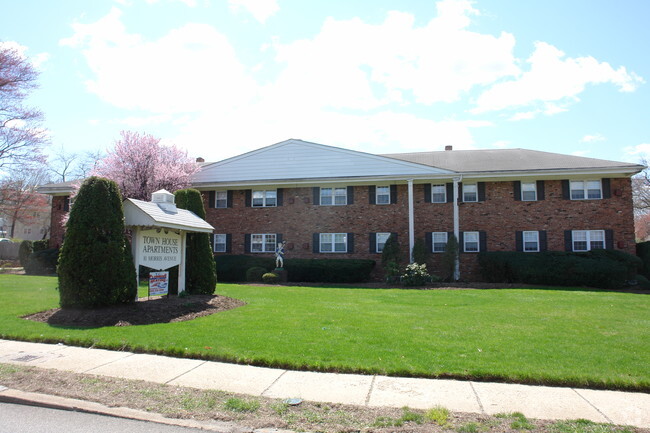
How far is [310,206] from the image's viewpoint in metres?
23.3

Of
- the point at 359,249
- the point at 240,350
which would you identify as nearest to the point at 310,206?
the point at 359,249

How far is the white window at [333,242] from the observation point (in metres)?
22.6

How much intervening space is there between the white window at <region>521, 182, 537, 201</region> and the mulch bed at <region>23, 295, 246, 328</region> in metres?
16.0

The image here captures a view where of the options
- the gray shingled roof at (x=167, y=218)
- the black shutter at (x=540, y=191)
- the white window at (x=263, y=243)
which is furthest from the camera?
the white window at (x=263, y=243)

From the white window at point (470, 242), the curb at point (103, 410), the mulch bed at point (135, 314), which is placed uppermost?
the white window at point (470, 242)

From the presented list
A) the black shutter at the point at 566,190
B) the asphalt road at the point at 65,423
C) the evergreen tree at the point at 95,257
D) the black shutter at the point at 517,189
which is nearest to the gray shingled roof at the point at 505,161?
the black shutter at the point at 517,189

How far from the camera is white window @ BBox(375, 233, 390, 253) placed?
2211 cm

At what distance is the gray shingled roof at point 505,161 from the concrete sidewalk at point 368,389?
17.5m

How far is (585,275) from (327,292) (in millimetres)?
10796

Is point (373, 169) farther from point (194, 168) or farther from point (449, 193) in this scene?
point (194, 168)

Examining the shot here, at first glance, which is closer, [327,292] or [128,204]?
[128,204]

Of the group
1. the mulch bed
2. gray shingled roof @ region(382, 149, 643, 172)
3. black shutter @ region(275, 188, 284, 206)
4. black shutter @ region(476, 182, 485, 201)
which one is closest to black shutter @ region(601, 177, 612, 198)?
gray shingled roof @ region(382, 149, 643, 172)

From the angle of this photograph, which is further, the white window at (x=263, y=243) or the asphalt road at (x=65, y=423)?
the white window at (x=263, y=243)

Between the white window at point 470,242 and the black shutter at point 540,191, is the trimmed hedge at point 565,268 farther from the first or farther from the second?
the black shutter at point 540,191
